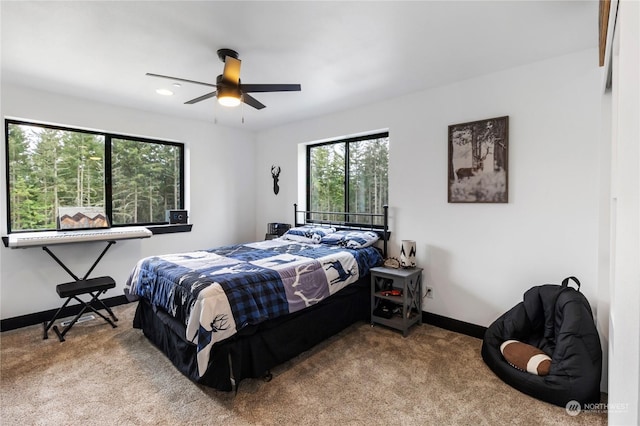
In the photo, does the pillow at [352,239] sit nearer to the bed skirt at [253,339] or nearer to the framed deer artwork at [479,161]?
the bed skirt at [253,339]

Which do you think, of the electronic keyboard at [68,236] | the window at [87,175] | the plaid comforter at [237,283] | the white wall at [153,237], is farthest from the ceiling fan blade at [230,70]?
the window at [87,175]

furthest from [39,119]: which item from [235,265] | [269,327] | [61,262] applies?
[269,327]

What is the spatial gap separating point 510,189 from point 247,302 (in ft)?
8.03

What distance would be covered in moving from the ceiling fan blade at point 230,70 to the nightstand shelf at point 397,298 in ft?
7.26

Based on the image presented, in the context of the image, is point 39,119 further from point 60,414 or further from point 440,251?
point 440,251

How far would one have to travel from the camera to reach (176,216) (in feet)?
14.0

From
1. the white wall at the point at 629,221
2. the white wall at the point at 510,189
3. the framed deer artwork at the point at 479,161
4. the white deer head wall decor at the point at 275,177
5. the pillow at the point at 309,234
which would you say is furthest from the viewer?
the white deer head wall decor at the point at 275,177

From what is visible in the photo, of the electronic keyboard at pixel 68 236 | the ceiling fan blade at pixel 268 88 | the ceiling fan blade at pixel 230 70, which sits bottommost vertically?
the electronic keyboard at pixel 68 236

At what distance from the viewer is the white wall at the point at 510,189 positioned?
7.88 ft

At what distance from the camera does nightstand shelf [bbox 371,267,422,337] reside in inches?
117

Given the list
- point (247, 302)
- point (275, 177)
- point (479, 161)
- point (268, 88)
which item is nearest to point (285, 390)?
point (247, 302)

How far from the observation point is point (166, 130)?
13.6 feet

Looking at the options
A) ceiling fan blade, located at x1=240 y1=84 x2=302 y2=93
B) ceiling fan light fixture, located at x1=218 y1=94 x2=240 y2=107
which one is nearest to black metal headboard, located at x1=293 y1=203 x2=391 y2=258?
ceiling fan blade, located at x1=240 y1=84 x2=302 y2=93

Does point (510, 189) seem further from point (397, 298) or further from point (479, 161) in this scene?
point (397, 298)
